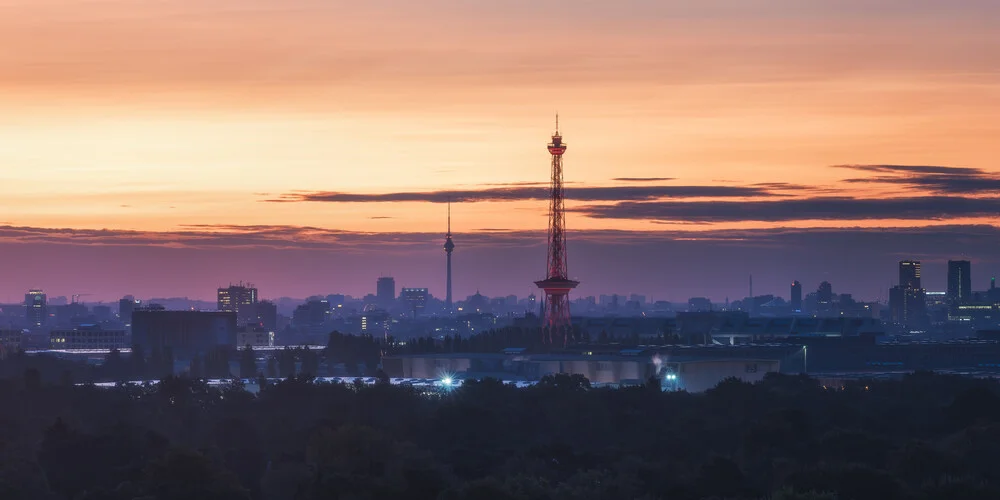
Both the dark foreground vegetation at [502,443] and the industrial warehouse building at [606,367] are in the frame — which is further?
the industrial warehouse building at [606,367]

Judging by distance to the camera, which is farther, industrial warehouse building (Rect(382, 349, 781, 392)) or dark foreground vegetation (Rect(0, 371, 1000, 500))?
industrial warehouse building (Rect(382, 349, 781, 392))

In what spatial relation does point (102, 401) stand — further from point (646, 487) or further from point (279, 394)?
point (646, 487)

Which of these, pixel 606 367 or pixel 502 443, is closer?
pixel 502 443

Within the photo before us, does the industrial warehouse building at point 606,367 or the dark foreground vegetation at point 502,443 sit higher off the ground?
the industrial warehouse building at point 606,367

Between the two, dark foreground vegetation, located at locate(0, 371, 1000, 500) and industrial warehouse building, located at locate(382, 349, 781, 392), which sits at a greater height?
industrial warehouse building, located at locate(382, 349, 781, 392)
